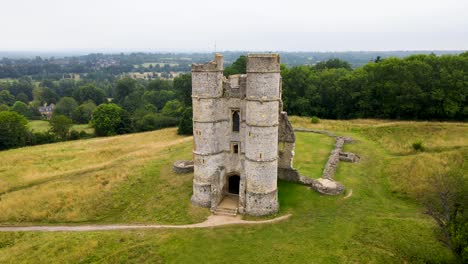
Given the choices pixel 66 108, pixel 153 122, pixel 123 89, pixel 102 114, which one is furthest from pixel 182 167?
pixel 123 89

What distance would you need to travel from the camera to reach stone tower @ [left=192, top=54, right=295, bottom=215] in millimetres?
23453

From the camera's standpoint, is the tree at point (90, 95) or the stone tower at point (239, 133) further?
the tree at point (90, 95)

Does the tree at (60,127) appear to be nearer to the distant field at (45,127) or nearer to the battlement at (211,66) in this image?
the distant field at (45,127)

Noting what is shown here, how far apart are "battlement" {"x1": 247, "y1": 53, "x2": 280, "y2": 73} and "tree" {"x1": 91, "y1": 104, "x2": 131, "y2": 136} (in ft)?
161

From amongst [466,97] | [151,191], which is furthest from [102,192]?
[466,97]

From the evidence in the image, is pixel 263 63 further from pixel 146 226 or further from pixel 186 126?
pixel 186 126

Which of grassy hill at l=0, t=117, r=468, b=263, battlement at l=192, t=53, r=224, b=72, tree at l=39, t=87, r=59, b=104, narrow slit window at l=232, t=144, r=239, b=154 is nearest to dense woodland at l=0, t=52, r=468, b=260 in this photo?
grassy hill at l=0, t=117, r=468, b=263

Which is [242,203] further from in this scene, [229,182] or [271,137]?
[271,137]

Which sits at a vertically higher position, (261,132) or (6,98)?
(261,132)

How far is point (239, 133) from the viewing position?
26625 millimetres

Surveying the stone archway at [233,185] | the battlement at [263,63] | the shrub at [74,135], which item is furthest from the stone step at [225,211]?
the shrub at [74,135]

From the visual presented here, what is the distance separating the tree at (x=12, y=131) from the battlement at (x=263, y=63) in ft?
166

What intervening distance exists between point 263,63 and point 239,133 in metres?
6.33

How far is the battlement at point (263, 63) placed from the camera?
22891 millimetres
